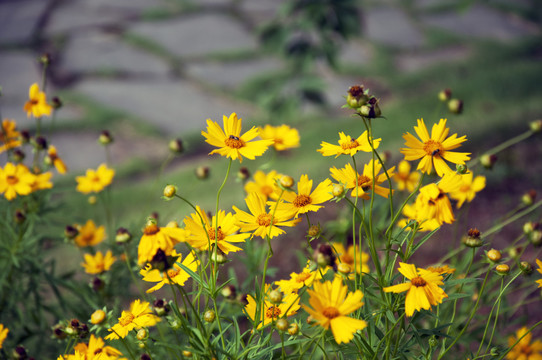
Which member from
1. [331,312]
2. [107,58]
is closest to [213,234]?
[331,312]

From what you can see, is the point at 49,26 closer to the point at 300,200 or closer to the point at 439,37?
the point at 439,37

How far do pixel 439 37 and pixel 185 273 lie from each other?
2479 mm

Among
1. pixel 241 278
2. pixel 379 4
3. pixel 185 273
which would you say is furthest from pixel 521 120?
pixel 185 273

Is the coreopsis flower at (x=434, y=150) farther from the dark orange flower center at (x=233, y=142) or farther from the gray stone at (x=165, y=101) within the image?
the gray stone at (x=165, y=101)

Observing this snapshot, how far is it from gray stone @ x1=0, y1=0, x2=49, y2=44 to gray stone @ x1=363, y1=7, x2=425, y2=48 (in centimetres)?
185

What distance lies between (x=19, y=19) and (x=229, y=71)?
1.27 meters

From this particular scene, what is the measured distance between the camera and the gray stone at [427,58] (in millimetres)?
2570

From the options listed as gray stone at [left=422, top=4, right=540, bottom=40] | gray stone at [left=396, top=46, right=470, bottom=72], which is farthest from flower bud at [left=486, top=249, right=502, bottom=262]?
gray stone at [left=422, top=4, right=540, bottom=40]

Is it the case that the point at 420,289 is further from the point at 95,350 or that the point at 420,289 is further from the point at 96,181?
the point at 96,181

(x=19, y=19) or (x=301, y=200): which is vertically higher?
(x=19, y=19)

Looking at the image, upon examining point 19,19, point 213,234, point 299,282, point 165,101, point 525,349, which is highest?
point 19,19

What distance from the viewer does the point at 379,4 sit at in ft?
10.3

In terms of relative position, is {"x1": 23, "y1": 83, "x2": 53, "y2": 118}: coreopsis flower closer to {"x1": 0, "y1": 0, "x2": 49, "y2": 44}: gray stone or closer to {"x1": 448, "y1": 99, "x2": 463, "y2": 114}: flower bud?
{"x1": 448, "y1": 99, "x2": 463, "y2": 114}: flower bud

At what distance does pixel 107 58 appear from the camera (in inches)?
98.8
